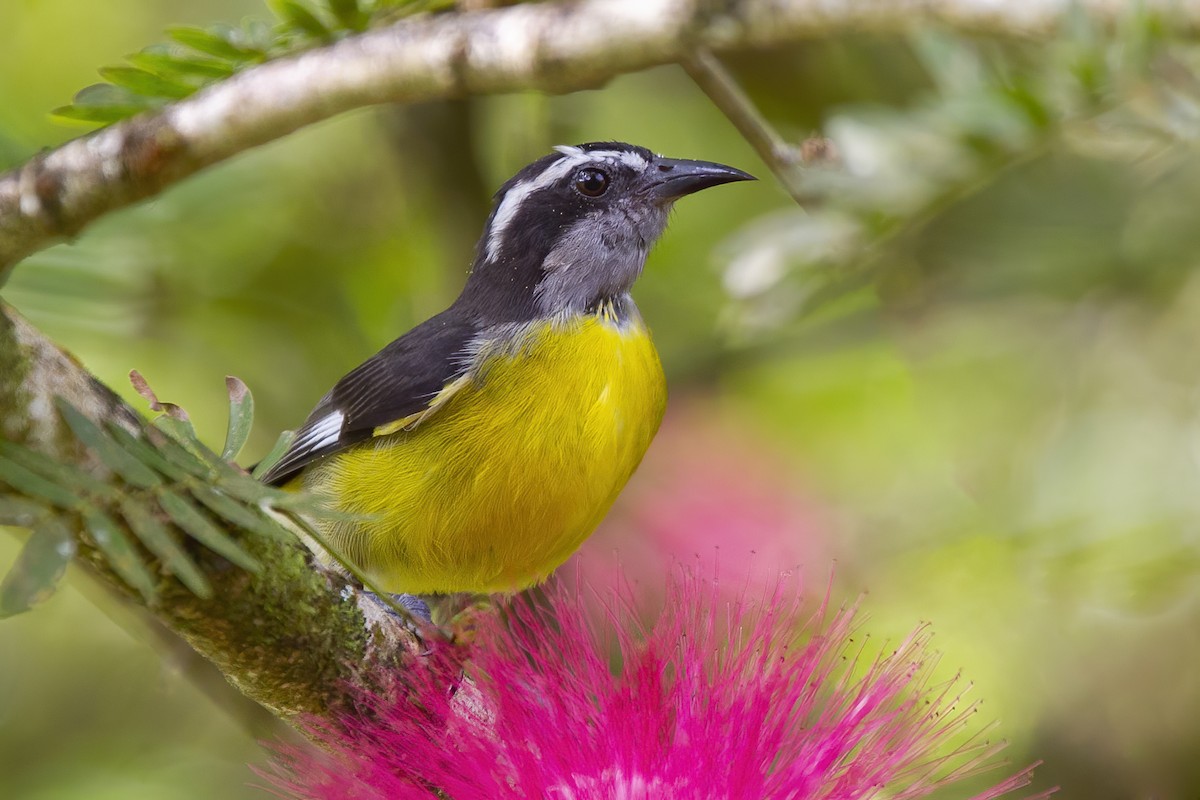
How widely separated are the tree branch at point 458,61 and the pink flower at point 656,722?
122cm

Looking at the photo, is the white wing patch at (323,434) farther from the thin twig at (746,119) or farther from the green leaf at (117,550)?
the green leaf at (117,550)

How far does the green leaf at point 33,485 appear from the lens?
149 cm

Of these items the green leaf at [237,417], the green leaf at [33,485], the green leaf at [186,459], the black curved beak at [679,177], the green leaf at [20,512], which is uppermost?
the black curved beak at [679,177]

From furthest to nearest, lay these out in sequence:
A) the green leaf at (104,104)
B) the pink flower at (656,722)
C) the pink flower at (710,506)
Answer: the pink flower at (710,506) → the green leaf at (104,104) → the pink flower at (656,722)

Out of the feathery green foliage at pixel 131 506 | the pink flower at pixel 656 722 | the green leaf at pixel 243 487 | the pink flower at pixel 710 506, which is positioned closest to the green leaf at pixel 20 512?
the feathery green foliage at pixel 131 506

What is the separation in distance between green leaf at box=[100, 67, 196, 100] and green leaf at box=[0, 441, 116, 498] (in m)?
1.39

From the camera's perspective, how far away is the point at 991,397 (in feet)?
13.7

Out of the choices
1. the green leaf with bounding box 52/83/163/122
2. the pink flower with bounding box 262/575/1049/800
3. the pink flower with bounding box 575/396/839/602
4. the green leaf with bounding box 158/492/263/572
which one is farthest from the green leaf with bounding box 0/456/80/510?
the pink flower with bounding box 575/396/839/602

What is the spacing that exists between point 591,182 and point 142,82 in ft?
3.73

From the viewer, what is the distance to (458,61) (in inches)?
114

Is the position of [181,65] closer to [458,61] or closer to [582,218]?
[458,61]

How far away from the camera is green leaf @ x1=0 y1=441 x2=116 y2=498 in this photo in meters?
1.52

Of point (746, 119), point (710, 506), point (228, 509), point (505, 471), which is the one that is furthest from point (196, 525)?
point (710, 506)

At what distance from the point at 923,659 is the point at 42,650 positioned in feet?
11.2
